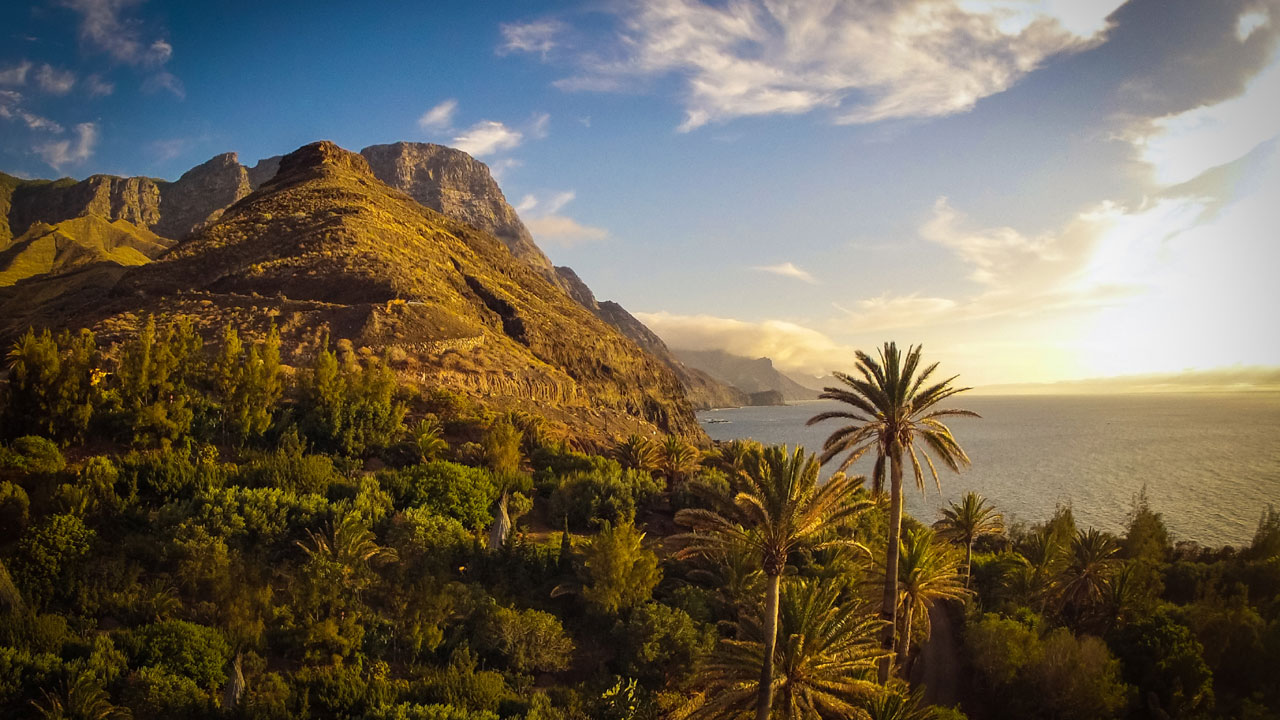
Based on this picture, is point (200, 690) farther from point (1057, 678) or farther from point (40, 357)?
point (1057, 678)

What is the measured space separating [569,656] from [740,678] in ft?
23.5

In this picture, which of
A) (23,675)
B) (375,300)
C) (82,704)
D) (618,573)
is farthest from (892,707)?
(375,300)

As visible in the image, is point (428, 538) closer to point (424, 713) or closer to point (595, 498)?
point (595, 498)

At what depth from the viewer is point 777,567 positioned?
13.6 m

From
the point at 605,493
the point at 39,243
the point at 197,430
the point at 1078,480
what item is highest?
the point at 39,243

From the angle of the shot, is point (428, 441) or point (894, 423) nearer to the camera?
point (894, 423)

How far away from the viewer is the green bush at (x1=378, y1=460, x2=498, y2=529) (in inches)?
1006

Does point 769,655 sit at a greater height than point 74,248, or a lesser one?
lesser

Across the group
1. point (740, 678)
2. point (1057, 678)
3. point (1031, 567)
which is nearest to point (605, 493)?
point (740, 678)

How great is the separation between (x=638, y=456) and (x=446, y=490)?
12983mm

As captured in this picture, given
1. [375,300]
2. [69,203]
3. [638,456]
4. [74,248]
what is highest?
[69,203]

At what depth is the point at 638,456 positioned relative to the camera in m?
36.2

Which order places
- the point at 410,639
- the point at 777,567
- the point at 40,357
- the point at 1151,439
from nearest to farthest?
the point at 777,567, the point at 410,639, the point at 40,357, the point at 1151,439

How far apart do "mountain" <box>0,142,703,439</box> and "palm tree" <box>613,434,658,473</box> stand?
1207cm
